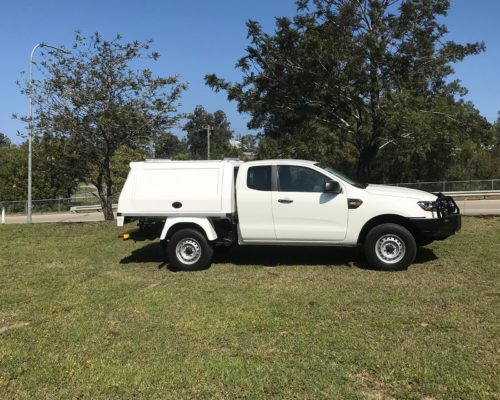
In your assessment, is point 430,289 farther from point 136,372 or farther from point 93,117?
point 93,117

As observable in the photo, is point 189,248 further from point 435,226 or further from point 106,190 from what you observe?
point 106,190

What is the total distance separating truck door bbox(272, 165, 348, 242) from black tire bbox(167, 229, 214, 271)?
4.08 feet

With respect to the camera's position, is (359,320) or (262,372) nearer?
(262,372)

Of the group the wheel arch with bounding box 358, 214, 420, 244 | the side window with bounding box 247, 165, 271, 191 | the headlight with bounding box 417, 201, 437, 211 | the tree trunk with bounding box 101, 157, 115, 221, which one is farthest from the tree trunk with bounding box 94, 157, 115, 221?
the headlight with bounding box 417, 201, 437, 211

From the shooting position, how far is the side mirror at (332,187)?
25.8 ft

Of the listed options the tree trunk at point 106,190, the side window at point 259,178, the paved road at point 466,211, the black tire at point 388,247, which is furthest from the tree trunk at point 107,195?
the paved road at point 466,211

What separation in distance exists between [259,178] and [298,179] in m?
0.65

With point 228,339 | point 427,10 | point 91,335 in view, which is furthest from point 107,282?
point 427,10

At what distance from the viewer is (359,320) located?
5.39m

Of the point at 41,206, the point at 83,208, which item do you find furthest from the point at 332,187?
the point at 83,208

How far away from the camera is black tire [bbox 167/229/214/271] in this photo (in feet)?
27.4

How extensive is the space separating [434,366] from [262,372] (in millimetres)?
1429

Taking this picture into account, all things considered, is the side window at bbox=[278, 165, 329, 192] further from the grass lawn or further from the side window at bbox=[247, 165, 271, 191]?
the grass lawn

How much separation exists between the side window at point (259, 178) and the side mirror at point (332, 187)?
0.97 meters
